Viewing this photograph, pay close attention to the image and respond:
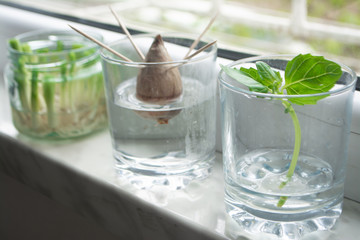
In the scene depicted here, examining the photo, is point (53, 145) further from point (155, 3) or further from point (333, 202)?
point (155, 3)

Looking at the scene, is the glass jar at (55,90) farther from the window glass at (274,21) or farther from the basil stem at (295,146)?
the window glass at (274,21)

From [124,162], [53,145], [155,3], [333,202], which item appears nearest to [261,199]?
[333,202]

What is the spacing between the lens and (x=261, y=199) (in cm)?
33

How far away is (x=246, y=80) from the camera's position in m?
0.33

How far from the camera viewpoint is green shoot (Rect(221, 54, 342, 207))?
1.03ft

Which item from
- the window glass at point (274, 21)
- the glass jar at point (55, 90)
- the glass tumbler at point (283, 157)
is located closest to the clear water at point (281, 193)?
the glass tumbler at point (283, 157)

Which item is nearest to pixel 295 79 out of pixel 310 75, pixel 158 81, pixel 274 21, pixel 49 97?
pixel 310 75

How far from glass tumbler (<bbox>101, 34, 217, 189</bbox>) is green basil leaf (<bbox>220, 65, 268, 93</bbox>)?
0.07 metres

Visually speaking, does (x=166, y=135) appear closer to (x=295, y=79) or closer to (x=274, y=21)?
(x=295, y=79)

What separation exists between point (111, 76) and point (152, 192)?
11 centimetres

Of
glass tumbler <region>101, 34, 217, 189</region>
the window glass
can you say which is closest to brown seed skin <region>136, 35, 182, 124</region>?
glass tumbler <region>101, 34, 217, 189</region>

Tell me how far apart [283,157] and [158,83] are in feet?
0.39

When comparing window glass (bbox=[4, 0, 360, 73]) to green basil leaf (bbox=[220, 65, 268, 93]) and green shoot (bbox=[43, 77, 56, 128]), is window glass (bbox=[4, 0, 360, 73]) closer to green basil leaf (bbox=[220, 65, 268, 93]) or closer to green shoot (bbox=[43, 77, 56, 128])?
green shoot (bbox=[43, 77, 56, 128])

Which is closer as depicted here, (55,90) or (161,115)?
(161,115)
